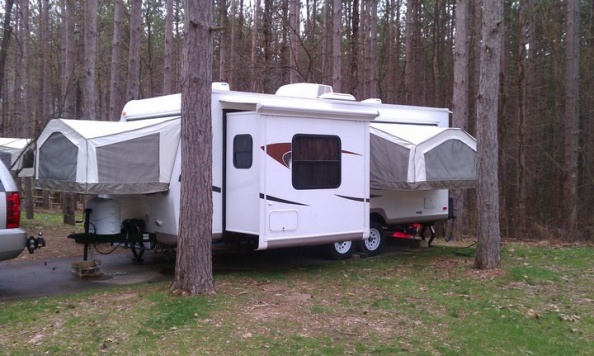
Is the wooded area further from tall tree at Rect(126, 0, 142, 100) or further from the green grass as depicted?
the green grass

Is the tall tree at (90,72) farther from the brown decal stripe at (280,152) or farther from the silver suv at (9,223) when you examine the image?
the brown decal stripe at (280,152)

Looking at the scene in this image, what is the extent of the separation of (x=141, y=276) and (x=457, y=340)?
5208 mm

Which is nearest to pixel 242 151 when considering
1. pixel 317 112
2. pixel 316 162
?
pixel 316 162

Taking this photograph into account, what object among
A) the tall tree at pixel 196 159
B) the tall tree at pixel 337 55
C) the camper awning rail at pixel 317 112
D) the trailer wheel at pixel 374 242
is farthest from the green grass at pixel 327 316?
the tall tree at pixel 337 55

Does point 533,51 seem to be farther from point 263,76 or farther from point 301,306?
point 301,306

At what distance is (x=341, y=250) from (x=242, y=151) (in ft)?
9.67

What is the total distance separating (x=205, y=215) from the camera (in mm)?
7465

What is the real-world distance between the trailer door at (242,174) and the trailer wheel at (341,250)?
2.24 metres

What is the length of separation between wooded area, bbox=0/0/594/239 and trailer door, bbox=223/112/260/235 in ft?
26.9

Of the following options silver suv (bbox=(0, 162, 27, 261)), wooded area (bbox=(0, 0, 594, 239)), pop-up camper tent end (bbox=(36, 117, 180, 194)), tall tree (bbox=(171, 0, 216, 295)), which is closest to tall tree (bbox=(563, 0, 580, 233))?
wooded area (bbox=(0, 0, 594, 239))

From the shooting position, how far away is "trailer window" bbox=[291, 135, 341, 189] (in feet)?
30.4

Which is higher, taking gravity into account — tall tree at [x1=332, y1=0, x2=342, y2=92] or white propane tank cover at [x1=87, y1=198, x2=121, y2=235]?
tall tree at [x1=332, y1=0, x2=342, y2=92]

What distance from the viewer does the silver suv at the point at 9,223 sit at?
300 inches

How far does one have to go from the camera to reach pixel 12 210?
772cm
